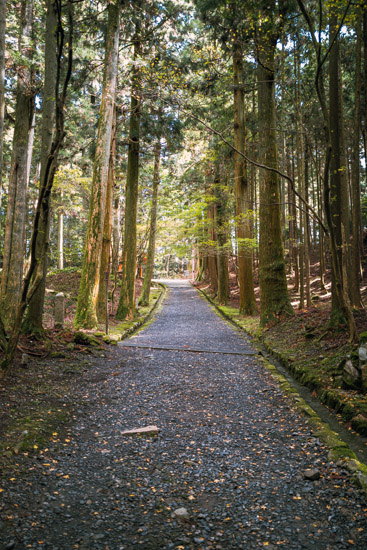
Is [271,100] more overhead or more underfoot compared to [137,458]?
more overhead

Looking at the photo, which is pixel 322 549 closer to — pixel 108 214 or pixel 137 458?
pixel 137 458

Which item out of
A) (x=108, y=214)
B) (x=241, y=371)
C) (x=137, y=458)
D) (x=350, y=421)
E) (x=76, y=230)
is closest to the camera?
(x=137, y=458)

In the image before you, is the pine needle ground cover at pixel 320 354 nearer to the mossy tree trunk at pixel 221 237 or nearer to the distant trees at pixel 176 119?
the distant trees at pixel 176 119

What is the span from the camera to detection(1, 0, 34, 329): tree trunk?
8656mm

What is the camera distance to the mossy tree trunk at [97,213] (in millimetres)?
9109

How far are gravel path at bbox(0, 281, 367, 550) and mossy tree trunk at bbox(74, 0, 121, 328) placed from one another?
4.01m

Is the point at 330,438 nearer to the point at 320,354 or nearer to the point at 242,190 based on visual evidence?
the point at 320,354

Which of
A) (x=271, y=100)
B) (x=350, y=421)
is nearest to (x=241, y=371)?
(x=350, y=421)

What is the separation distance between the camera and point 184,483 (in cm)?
288

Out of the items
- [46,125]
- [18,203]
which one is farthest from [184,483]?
[18,203]

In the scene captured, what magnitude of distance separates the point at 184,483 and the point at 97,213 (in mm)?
7394

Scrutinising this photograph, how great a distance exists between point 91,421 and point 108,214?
808 cm

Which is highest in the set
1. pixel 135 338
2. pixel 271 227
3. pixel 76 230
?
pixel 76 230

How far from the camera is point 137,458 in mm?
3285
